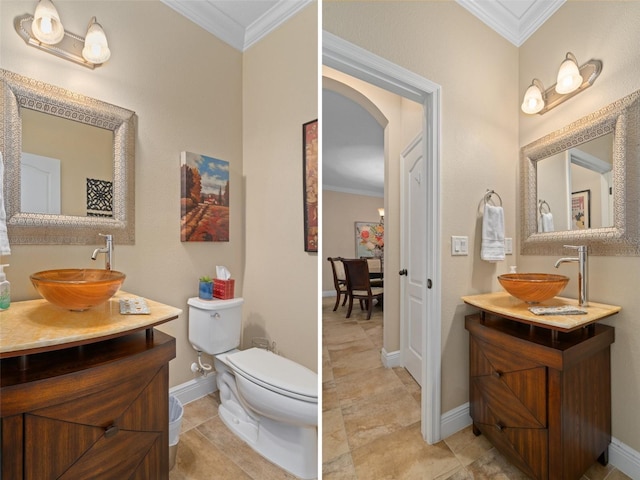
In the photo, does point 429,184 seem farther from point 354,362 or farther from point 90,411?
point 354,362

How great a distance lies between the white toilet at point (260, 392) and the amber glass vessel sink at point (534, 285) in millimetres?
680

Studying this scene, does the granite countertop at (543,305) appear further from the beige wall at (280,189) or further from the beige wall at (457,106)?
the beige wall at (280,189)

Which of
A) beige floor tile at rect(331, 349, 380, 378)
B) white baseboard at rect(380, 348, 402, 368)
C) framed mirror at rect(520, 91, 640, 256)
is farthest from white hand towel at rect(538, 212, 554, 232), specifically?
white baseboard at rect(380, 348, 402, 368)

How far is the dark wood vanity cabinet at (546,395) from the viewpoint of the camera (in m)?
0.81

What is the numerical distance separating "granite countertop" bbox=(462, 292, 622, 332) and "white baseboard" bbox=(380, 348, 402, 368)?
115cm

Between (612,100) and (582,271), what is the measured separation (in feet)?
1.38

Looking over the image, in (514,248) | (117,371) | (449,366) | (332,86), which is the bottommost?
(449,366)

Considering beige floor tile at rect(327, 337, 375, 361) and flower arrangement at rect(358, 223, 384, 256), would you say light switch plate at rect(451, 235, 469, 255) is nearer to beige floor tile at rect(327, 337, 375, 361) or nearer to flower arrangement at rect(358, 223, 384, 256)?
beige floor tile at rect(327, 337, 375, 361)

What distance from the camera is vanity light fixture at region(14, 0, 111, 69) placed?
0.53 meters

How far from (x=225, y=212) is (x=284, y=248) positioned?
0.59 feet

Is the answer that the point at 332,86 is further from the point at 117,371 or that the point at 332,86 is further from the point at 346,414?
the point at 346,414

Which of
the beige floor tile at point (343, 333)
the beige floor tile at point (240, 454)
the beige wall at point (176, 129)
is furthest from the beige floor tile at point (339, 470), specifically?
the beige floor tile at point (343, 333)

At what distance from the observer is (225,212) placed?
0.77 meters

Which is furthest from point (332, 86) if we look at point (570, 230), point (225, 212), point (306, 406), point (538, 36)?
point (306, 406)
